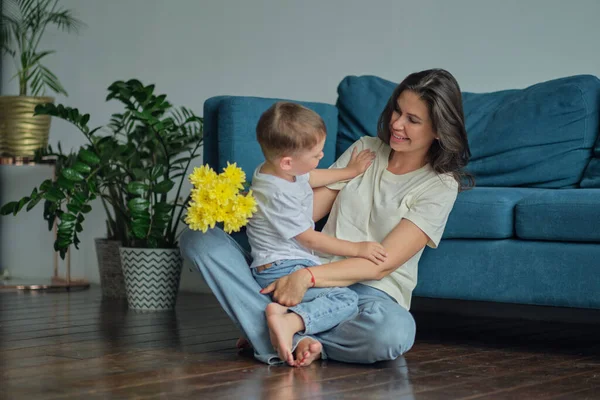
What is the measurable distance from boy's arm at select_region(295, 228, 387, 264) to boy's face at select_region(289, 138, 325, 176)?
160 millimetres

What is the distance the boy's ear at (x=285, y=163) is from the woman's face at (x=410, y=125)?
33 centimetres

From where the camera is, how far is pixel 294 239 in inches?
89.7

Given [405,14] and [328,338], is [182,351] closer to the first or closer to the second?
[328,338]

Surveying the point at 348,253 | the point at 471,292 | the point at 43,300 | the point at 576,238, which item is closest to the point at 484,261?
the point at 471,292

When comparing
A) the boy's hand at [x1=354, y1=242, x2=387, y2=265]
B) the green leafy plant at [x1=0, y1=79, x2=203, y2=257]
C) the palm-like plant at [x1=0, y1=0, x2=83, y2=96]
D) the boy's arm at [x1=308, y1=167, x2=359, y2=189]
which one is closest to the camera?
the boy's hand at [x1=354, y1=242, x2=387, y2=265]

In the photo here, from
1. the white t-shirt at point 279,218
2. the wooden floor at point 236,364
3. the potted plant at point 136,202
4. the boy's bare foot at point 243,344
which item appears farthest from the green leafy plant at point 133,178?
the white t-shirt at point 279,218

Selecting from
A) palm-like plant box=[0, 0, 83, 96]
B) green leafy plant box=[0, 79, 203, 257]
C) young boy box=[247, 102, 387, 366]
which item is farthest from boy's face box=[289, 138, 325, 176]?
palm-like plant box=[0, 0, 83, 96]

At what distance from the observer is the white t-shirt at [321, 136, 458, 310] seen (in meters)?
2.32

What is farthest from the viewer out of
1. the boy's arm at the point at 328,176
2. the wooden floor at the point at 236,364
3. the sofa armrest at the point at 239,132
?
the sofa armrest at the point at 239,132

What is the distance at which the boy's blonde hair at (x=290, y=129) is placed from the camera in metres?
2.14

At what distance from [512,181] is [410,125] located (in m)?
0.72

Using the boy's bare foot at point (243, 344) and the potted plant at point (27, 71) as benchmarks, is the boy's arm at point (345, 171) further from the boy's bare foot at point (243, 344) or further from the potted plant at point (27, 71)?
the potted plant at point (27, 71)

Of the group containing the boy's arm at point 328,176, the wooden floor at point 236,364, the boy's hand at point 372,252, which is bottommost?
the wooden floor at point 236,364

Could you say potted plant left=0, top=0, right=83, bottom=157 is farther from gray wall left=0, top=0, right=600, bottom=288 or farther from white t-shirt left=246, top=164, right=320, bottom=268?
white t-shirt left=246, top=164, right=320, bottom=268
